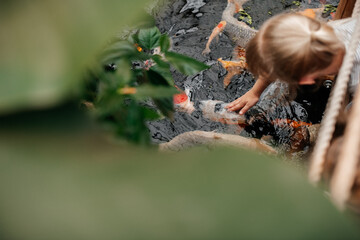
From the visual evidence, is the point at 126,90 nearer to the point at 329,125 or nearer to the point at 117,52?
Result: the point at 117,52

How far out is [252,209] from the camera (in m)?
0.14

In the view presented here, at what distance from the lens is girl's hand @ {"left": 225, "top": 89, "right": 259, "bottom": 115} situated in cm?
153

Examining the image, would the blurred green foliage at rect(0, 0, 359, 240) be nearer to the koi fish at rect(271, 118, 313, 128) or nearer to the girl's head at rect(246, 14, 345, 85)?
the girl's head at rect(246, 14, 345, 85)

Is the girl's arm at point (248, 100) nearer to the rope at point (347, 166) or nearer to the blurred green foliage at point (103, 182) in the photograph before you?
the rope at point (347, 166)

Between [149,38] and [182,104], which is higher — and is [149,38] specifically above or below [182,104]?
above

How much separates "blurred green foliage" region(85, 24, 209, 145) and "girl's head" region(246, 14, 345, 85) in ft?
1.57

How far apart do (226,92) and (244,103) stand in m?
0.17

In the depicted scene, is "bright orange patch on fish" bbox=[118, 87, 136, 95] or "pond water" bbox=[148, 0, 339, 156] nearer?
"bright orange patch on fish" bbox=[118, 87, 136, 95]

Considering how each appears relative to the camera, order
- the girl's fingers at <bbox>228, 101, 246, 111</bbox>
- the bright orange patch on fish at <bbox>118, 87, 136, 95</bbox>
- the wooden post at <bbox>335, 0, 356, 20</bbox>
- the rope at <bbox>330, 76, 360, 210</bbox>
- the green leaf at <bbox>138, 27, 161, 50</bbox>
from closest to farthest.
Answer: the rope at <bbox>330, 76, 360, 210</bbox>, the bright orange patch on fish at <bbox>118, 87, 136, 95</bbox>, the green leaf at <bbox>138, 27, 161, 50</bbox>, the wooden post at <bbox>335, 0, 356, 20</bbox>, the girl's fingers at <bbox>228, 101, 246, 111</bbox>

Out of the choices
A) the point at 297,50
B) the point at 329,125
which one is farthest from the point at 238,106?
the point at 329,125

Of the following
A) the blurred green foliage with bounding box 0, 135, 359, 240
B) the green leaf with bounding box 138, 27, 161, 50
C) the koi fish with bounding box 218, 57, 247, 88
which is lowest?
the koi fish with bounding box 218, 57, 247, 88

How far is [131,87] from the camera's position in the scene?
1.53ft

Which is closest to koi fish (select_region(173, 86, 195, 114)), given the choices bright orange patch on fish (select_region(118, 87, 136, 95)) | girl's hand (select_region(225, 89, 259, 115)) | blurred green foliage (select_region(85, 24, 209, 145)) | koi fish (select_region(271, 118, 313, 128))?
girl's hand (select_region(225, 89, 259, 115))

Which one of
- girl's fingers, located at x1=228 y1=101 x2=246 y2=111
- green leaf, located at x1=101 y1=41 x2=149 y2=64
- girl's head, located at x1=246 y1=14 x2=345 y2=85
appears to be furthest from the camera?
girl's fingers, located at x1=228 y1=101 x2=246 y2=111
